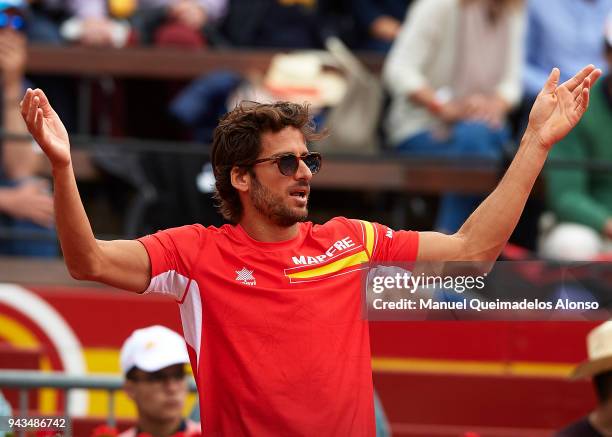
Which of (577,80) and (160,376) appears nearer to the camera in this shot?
(577,80)

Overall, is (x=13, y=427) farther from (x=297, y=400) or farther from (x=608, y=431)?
(x=608, y=431)

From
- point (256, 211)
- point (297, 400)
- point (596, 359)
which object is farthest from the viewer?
point (596, 359)

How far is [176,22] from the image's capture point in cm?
1007

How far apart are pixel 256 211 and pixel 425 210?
408cm

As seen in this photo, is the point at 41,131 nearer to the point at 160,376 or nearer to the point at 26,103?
the point at 26,103

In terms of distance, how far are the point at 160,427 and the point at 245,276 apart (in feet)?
6.71

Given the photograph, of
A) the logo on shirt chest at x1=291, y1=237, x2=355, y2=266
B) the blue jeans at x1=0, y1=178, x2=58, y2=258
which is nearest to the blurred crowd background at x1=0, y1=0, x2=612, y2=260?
the blue jeans at x1=0, y1=178, x2=58, y2=258

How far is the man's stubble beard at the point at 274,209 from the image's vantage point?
14.5 feet

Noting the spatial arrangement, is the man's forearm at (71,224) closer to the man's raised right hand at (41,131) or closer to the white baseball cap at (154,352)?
the man's raised right hand at (41,131)

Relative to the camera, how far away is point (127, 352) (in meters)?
6.37

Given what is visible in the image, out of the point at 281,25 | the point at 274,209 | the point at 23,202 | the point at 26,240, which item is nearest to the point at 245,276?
Result: the point at 274,209

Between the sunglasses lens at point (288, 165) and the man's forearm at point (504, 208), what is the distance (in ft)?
2.06

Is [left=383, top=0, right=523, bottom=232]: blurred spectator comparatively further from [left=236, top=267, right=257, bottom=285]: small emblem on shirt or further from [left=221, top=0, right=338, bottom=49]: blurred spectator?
[left=236, top=267, right=257, bottom=285]: small emblem on shirt

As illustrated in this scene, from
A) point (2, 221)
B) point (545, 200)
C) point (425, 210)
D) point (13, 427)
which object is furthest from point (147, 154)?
point (13, 427)
